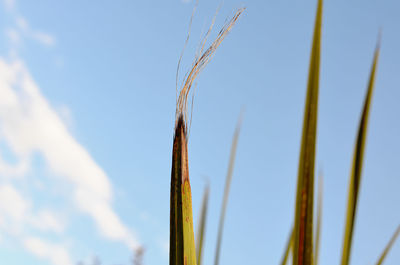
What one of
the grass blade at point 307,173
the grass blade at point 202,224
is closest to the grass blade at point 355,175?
the grass blade at point 307,173

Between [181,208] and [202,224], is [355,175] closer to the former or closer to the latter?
[181,208]

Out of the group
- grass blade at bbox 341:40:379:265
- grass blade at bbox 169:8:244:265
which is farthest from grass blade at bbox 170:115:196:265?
grass blade at bbox 341:40:379:265

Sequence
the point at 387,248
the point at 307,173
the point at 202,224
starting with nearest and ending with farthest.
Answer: the point at 307,173, the point at 387,248, the point at 202,224

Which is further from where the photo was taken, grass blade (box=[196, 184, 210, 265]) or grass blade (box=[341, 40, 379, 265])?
grass blade (box=[196, 184, 210, 265])

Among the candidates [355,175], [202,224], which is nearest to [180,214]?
[355,175]

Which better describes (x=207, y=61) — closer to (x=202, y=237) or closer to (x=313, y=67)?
(x=313, y=67)

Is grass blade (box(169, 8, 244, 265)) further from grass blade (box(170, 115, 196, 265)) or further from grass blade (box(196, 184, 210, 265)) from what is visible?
grass blade (box(196, 184, 210, 265))

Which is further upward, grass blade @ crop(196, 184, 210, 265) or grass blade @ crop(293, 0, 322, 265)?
grass blade @ crop(196, 184, 210, 265)
